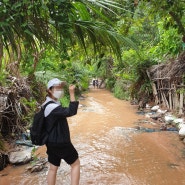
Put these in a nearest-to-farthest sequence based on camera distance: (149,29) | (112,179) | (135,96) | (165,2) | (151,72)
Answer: (165,2), (112,179), (151,72), (135,96), (149,29)

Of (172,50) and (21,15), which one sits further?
(172,50)

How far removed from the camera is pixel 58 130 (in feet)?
8.37

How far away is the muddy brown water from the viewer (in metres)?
3.69

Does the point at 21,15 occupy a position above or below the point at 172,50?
below

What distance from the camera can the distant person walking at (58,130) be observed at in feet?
8.11

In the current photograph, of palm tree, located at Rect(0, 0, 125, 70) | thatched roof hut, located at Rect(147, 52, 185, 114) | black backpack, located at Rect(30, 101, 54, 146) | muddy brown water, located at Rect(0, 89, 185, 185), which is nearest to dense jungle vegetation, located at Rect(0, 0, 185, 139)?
palm tree, located at Rect(0, 0, 125, 70)

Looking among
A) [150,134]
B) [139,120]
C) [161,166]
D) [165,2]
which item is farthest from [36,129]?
[139,120]

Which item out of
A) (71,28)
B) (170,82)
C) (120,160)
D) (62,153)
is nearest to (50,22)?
(71,28)

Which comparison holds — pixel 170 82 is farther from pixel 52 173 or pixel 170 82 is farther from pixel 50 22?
pixel 50 22

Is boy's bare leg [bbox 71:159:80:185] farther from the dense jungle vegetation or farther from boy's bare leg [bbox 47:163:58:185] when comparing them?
the dense jungle vegetation

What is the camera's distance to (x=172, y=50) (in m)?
8.00

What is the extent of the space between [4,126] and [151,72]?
7183 mm

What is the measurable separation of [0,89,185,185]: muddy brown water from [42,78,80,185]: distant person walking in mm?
1054

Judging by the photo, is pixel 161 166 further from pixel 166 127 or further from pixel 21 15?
pixel 21 15
